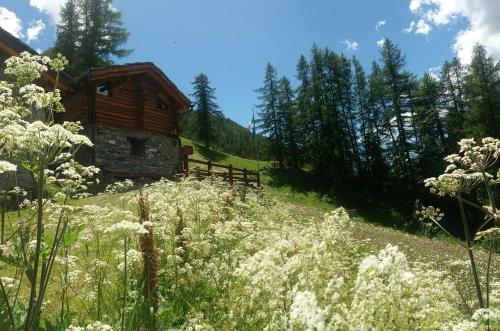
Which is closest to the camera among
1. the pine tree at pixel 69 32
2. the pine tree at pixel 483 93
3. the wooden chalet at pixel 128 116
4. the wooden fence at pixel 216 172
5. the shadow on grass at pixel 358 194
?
the wooden fence at pixel 216 172

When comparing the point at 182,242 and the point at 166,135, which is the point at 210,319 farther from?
the point at 166,135

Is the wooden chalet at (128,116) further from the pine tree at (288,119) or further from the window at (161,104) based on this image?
the pine tree at (288,119)

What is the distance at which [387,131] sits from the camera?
57.0 metres

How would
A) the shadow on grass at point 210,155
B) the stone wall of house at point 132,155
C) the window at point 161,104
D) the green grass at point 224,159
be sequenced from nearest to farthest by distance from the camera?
the stone wall of house at point 132,155 → the window at point 161,104 → the green grass at point 224,159 → the shadow on grass at point 210,155

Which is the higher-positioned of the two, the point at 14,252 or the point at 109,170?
the point at 109,170

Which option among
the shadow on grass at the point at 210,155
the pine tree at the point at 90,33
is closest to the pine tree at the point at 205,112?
the shadow on grass at the point at 210,155

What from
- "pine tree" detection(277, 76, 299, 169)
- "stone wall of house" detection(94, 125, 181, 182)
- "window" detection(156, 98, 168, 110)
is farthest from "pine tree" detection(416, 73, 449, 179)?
"window" detection(156, 98, 168, 110)

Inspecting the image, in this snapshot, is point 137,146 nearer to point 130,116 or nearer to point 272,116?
point 130,116

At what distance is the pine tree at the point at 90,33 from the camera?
4850cm

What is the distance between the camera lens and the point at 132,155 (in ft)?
98.6

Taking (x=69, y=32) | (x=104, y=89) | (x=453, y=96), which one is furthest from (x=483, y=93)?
(x=69, y=32)

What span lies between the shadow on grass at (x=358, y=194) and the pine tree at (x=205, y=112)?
21754 mm

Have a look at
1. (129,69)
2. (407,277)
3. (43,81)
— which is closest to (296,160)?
(129,69)

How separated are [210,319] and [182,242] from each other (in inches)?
67.0
